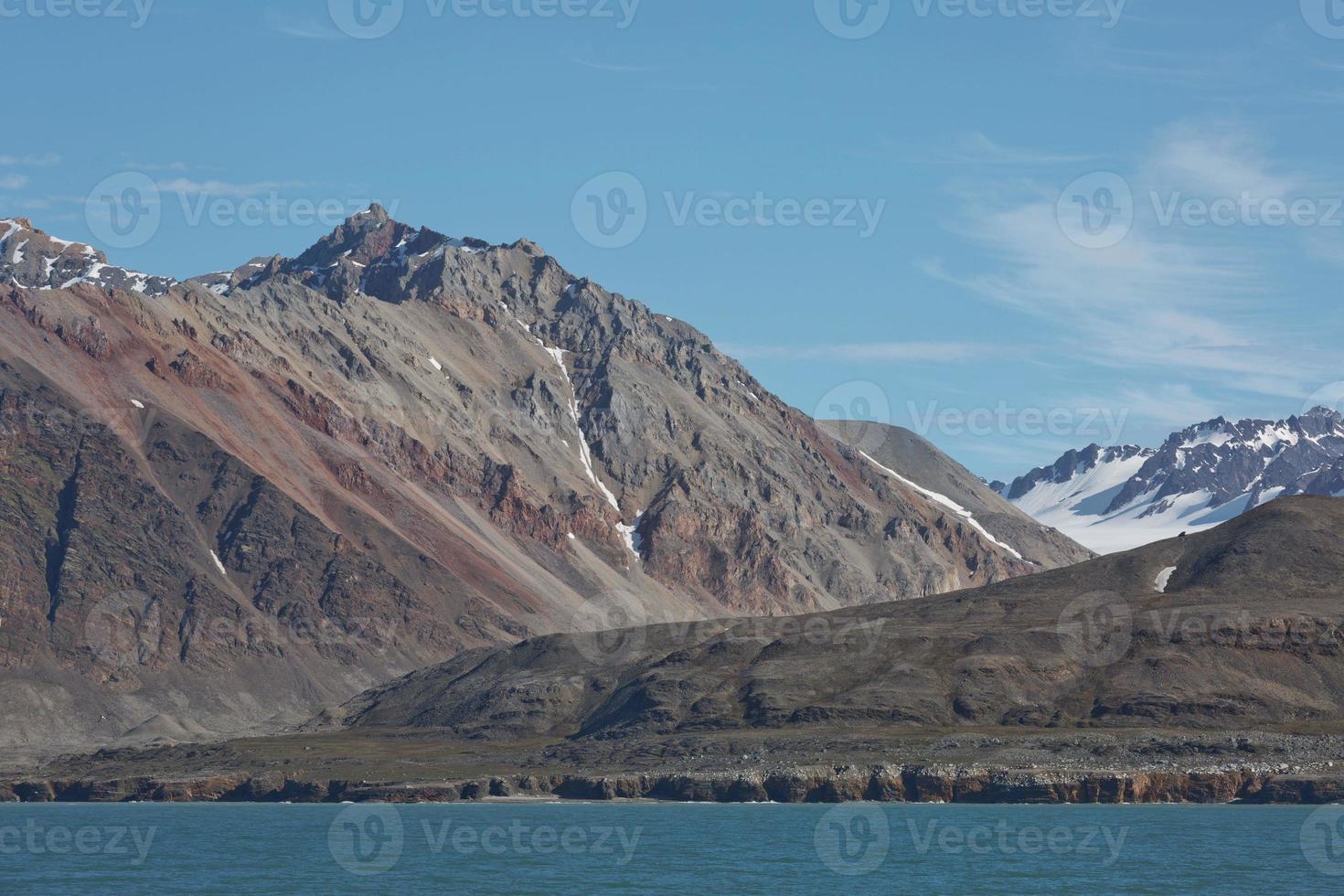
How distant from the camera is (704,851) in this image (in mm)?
148000

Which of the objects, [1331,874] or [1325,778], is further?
[1325,778]

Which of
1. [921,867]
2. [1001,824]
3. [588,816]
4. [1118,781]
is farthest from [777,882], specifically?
[1118,781]

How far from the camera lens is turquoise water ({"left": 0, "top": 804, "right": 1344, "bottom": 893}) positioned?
12681 centimetres

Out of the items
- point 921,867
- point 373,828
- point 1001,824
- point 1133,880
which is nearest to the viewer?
point 1133,880

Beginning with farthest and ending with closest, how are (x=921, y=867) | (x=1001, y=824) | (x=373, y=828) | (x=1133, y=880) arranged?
(x=373, y=828), (x=1001, y=824), (x=921, y=867), (x=1133, y=880)

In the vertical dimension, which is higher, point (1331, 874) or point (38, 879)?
point (1331, 874)

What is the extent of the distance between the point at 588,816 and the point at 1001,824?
45510mm

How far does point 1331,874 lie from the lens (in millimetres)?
128250

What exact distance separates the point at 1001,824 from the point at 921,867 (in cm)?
3585

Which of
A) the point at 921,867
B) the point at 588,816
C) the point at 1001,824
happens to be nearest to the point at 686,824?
the point at 588,816

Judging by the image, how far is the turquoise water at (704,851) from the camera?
127 meters

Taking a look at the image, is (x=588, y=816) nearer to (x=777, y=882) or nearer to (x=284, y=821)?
(x=284, y=821)

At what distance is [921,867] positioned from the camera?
13900 cm

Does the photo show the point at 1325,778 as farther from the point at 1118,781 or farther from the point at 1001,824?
the point at 1001,824
